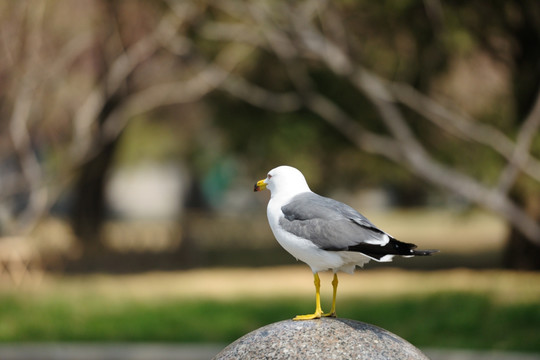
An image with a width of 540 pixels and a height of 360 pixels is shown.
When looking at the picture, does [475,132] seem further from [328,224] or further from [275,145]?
[328,224]

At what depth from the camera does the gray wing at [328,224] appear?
4.61 m

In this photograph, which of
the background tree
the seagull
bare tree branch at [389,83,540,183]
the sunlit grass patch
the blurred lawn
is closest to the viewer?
the seagull

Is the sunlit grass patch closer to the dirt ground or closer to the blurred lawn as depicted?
the blurred lawn

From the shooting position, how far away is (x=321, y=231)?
4.73 m

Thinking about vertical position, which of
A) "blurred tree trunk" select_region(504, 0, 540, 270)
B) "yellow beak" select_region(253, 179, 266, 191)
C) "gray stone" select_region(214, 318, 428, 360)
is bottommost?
"gray stone" select_region(214, 318, 428, 360)

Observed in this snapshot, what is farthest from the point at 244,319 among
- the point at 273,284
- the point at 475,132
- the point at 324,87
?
the point at 324,87

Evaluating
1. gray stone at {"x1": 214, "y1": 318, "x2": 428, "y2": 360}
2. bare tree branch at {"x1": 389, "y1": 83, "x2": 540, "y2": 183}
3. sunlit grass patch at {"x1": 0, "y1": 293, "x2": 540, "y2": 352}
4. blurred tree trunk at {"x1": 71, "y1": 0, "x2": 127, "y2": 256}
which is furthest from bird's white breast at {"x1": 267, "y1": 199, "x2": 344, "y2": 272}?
blurred tree trunk at {"x1": 71, "y1": 0, "x2": 127, "y2": 256}

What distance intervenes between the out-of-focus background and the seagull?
21.1 ft

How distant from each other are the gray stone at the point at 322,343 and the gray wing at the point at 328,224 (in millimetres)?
570

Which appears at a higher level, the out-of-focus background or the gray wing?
the out-of-focus background

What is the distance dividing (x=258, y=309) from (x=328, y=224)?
28.5 ft

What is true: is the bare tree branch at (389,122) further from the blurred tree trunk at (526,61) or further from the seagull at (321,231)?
the seagull at (321,231)

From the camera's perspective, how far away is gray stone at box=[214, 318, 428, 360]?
478 centimetres

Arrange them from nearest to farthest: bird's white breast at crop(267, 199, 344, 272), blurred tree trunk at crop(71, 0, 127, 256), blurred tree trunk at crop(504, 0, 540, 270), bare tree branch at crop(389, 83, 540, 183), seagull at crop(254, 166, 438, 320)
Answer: seagull at crop(254, 166, 438, 320), bird's white breast at crop(267, 199, 344, 272), bare tree branch at crop(389, 83, 540, 183), blurred tree trunk at crop(504, 0, 540, 270), blurred tree trunk at crop(71, 0, 127, 256)
